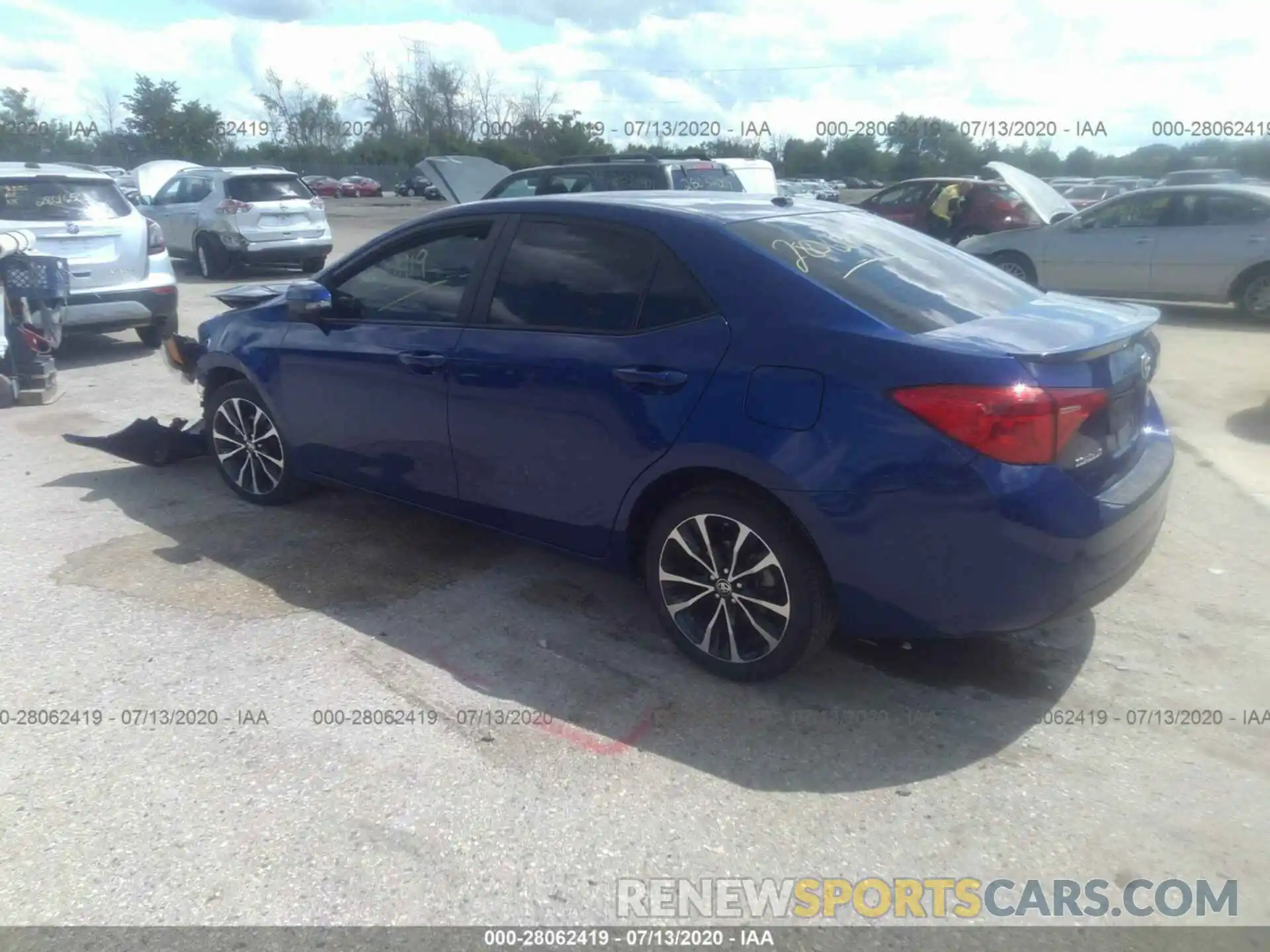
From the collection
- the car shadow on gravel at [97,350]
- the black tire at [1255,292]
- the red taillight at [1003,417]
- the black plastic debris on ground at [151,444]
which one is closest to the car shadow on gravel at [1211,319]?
the black tire at [1255,292]

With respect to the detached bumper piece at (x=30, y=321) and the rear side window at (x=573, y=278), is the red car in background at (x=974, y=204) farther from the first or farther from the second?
the rear side window at (x=573, y=278)

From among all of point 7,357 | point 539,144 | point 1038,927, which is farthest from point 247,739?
point 539,144

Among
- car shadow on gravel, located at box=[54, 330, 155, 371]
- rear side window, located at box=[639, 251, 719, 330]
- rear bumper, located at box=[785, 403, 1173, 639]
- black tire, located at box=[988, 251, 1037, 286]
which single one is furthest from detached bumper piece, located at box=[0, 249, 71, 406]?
black tire, located at box=[988, 251, 1037, 286]

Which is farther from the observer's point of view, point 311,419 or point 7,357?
point 7,357

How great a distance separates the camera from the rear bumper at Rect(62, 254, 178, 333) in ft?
30.2

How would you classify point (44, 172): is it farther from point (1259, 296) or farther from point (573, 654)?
point (1259, 296)

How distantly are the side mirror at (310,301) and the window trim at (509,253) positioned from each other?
3.01 feet

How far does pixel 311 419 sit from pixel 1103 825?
380cm

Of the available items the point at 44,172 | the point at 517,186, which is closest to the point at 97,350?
the point at 44,172

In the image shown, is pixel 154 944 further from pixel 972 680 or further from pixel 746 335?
pixel 972 680

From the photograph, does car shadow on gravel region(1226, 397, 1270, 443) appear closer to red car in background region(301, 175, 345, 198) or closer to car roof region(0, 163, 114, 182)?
car roof region(0, 163, 114, 182)

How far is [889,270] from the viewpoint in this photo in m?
3.87

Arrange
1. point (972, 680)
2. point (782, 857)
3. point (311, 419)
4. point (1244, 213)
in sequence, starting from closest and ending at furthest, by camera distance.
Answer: point (782, 857) < point (972, 680) < point (311, 419) < point (1244, 213)

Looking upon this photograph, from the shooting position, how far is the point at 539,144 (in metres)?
37.8
